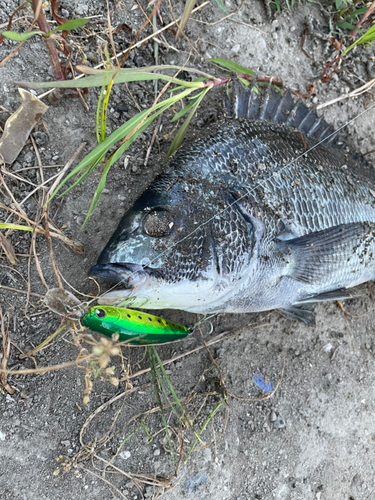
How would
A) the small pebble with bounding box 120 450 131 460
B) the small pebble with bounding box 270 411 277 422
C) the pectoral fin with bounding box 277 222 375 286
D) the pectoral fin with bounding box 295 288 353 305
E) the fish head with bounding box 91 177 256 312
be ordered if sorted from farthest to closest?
the small pebble with bounding box 270 411 277 422 → the pectoral fin with bounding box 295 288 353 305 → the small pebble with bounding box 120 450 131 460 → the pectoral fin with bounding box 277 222 375 286 → the fish head with bounding box 91 177 256 312

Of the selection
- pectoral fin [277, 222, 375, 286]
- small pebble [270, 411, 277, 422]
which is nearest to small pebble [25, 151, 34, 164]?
pectoral fin [277, 222, 375, 286]

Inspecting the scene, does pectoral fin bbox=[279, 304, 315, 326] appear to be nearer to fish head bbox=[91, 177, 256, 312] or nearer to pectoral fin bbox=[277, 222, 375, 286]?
pectoral fin bbox=[277, 222, 375, 286]

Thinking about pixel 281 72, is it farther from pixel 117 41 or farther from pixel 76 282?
pixel 76 282

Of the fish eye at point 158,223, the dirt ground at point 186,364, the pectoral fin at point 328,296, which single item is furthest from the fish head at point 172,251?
the pectoral fin at point 328,296

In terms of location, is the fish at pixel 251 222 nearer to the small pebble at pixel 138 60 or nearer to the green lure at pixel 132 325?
the green lure at pixel 132 325

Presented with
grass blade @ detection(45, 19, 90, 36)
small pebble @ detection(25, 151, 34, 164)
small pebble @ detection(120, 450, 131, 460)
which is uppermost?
grass blade @ detection(45, 19, 90, 36)
